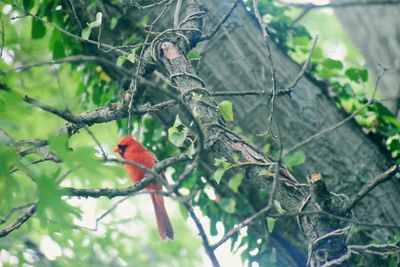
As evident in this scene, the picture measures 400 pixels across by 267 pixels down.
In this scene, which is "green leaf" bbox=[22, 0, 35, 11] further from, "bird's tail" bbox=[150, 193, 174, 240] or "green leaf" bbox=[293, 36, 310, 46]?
"green leaf" bbox=[293, 36, 310, 46]

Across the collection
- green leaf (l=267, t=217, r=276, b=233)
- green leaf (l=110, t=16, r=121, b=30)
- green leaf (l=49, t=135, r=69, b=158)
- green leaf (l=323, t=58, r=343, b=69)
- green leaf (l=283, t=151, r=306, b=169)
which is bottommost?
green leaf (l=267, t=217, r=276, b=233)

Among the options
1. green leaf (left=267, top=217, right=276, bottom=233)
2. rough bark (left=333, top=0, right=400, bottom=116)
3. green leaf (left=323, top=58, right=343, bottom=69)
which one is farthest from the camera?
rough bark (left=333, top=0, right=400, bottom=116)

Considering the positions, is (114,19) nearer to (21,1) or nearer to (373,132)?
(21,1)

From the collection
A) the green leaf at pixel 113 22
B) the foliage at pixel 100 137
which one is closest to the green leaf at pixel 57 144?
the foliage at pixel 100 137

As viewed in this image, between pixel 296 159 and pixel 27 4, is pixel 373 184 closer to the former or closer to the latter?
pixel 296 159

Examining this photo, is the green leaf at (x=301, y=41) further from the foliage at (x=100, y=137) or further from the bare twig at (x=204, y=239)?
the bare twig at (x=204, y=239)

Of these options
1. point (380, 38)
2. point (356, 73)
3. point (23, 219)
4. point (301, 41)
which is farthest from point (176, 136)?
point (380, 38)

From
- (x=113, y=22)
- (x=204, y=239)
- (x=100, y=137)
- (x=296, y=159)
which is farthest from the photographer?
(x=100, y=137)

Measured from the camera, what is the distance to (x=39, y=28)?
3223mm

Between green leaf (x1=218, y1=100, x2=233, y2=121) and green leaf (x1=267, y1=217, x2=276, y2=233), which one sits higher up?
green leaf (x1=218, y1=100, x2=233, y2=121)

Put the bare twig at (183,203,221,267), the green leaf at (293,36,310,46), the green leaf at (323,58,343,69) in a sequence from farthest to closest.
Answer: the green leaf at (293,36,310,46)
the green leaf at (323,58,343,69)
the bare twig at (183,203,221,267)

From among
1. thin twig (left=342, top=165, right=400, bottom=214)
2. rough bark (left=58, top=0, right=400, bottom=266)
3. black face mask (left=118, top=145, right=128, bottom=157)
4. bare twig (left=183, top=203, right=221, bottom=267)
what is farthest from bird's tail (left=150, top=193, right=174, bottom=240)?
bare twig (left=183, top=203, right=221, bottom=267)

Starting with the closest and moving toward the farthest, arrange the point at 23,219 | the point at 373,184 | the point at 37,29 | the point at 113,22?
1. the point at 373,184
2. the point at 23,219
3. the point at 37,29
4. the point at 113,22

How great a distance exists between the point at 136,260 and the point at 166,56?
3939 millimetres
